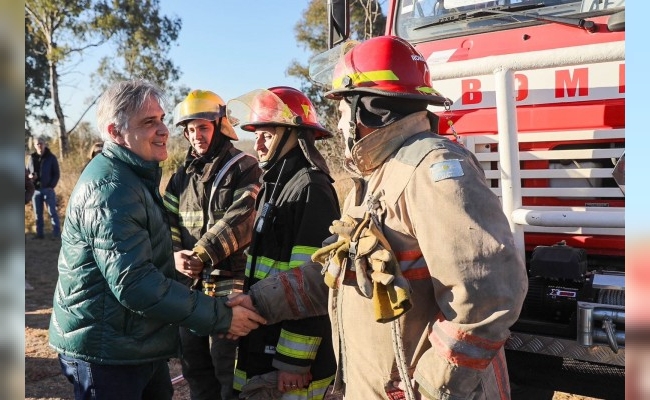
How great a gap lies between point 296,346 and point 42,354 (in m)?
4.13

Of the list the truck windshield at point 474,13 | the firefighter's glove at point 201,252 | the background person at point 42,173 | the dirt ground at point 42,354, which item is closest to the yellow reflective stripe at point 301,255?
the firefighter's glove at point 201,252

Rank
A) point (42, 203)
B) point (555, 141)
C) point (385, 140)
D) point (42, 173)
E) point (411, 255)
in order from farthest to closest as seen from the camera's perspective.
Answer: point (42, 203) < point (42, 173) < point (555, 141) < point (385, 140) < point (411, 255)

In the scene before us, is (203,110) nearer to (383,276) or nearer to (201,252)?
(201,252)

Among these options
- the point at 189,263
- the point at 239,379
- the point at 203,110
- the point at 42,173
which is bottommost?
the point at 239,379

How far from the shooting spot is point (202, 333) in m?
2.46

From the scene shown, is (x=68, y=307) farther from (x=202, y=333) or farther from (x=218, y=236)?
(x=218, y=236)

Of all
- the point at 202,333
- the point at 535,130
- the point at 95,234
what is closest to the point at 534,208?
the point at 535,130

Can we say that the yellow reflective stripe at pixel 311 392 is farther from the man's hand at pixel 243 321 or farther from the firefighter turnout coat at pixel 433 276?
the firefighter turnout coat at pixel 433 276

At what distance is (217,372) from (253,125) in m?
1.31

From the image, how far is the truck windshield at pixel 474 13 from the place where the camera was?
3.13 m

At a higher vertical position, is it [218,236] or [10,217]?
[10,217]

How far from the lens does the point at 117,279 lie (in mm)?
2219

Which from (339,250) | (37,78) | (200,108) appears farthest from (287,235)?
(37,78)

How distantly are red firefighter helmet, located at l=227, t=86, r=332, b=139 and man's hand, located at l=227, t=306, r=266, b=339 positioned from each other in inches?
35.4
